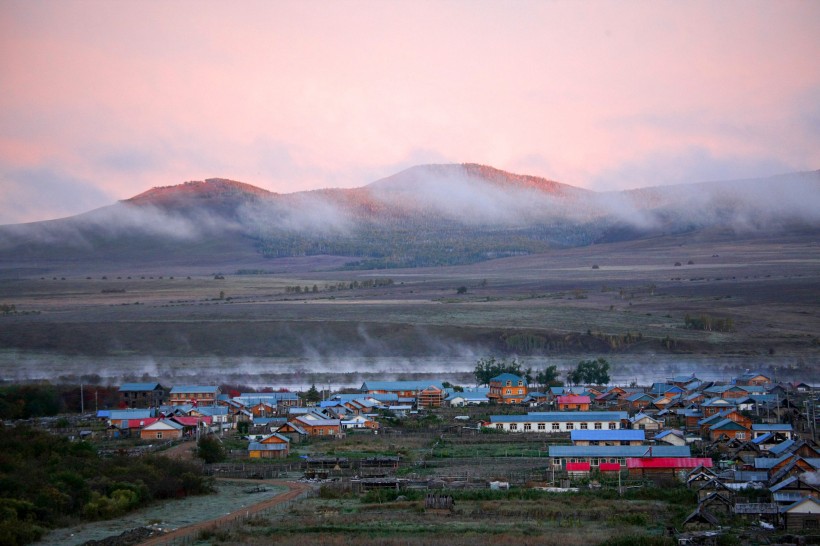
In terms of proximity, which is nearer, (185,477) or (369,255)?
(185,477)

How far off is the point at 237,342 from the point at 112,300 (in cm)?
3295

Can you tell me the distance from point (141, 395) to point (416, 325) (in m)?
25.8

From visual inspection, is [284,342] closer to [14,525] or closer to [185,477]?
[185,477]

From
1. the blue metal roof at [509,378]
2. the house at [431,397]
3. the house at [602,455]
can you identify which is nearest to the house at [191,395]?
the house at [431,397]

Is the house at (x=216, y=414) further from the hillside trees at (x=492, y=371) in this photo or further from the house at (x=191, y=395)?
the hillside trees at (x=492, y=371)

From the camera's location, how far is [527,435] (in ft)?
131

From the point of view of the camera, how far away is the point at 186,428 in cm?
4244

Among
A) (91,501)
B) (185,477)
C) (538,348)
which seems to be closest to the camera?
(91,501)

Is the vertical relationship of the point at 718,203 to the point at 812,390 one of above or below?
above

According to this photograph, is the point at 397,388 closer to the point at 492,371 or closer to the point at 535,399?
the point at 492,371

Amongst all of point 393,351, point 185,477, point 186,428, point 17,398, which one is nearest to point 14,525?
point 185,477

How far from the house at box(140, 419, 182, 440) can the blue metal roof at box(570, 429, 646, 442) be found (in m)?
14.8

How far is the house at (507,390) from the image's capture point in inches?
2009

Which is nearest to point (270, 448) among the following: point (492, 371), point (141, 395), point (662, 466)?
point (662, 466)
